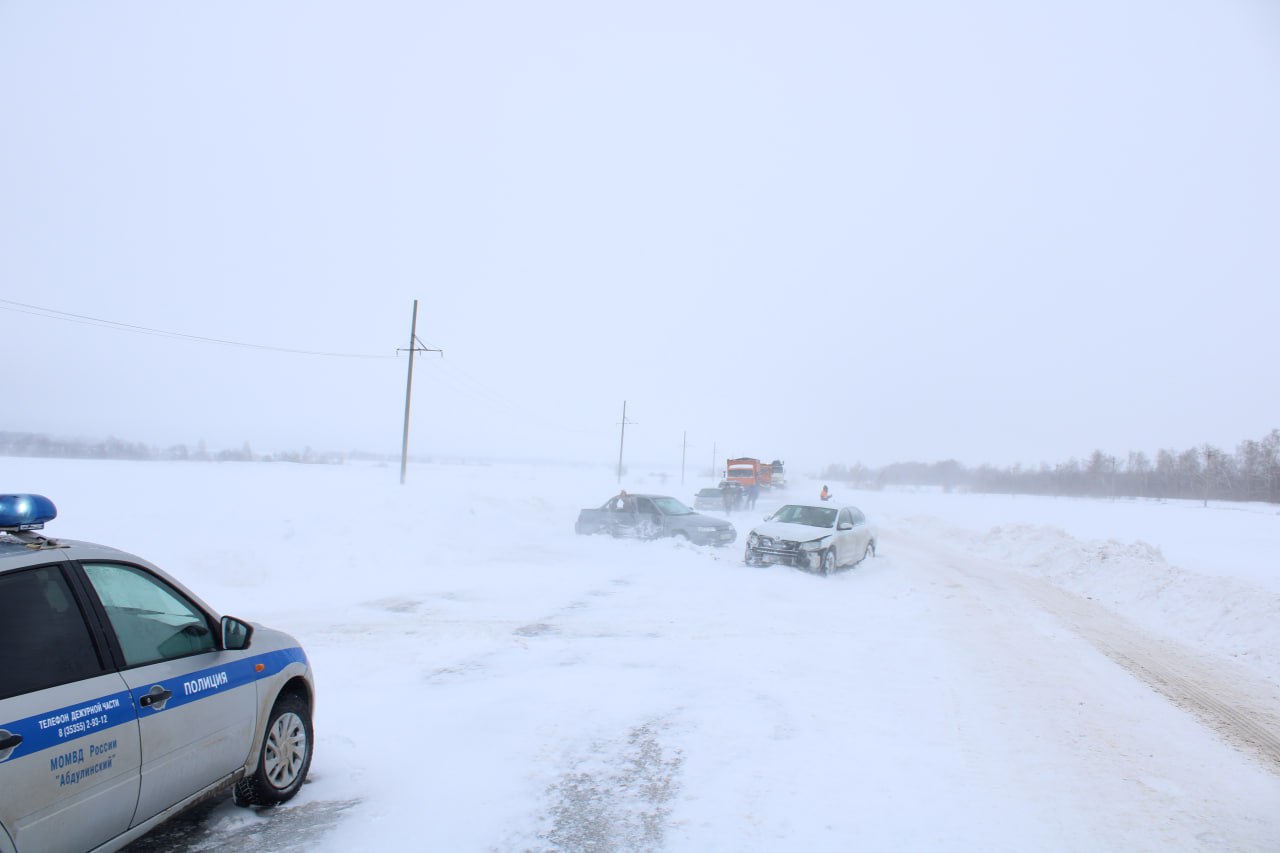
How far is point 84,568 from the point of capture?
321cm

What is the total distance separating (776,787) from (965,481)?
331ft

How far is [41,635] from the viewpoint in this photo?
286 centimetres

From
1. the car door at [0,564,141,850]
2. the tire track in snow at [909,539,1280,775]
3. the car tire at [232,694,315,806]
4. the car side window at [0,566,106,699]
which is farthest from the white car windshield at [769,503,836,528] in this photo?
the car side window at [0,566,106,699]

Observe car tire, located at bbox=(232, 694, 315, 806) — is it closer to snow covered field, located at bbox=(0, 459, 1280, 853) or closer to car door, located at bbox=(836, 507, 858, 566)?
snow covered field, located at bbox=(0, 459, 1280, 853)

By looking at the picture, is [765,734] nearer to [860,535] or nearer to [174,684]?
[174,684]

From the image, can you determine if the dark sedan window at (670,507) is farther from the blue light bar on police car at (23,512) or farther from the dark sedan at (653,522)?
the blue light bar on police car at (23,512)

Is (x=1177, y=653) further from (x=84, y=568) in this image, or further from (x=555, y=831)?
(x=84, y=568)

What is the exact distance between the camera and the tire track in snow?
243 inches

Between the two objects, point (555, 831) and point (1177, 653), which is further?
point (1177, 653)

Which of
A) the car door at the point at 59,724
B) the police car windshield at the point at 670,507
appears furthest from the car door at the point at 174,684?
the police car windshield at the point at 670,507

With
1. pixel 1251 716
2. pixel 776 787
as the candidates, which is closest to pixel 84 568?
pixel 776 787

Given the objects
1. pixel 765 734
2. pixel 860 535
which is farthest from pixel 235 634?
pixel 860 535

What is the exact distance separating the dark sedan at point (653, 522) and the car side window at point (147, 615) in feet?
51.9

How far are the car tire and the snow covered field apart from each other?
108mm
